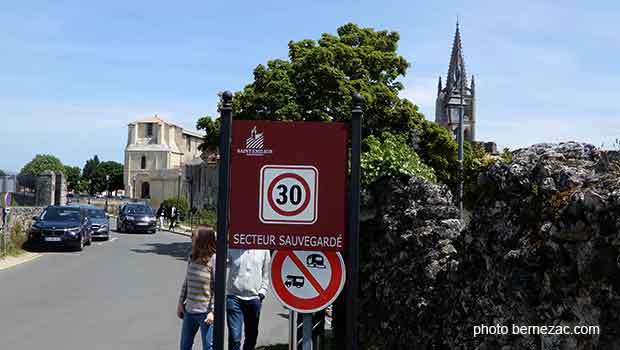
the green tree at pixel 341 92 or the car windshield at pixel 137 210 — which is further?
the car windshield at pixel 137 210

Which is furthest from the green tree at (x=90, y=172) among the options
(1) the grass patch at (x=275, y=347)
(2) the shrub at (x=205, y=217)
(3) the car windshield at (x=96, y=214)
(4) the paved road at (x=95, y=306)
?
(1) the grass patch at (x=275, y=347)

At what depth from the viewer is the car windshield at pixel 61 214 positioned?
78.5 feet

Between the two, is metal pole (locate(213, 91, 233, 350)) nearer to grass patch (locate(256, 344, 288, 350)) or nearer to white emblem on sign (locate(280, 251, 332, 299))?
white emblem on sign (locate(280, 251, 332, 299))

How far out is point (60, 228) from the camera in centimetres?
2295

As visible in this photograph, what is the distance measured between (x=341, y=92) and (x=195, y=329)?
636 inches

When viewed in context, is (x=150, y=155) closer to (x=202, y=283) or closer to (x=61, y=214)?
(x=61, y=214)

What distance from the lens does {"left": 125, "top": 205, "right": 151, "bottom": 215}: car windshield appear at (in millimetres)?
38375

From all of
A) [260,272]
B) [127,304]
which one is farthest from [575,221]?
[127,304]

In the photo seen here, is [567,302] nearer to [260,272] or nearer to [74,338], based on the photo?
[260,272]

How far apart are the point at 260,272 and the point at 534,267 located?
321 cm

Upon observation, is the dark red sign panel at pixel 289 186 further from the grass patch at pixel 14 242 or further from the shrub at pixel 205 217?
the shrub at pixel 205 217

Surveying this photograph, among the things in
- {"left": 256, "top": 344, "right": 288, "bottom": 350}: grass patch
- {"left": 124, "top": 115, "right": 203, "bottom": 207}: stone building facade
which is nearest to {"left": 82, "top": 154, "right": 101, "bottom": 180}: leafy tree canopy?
{"left": 124, "top": 115, "right": 203, "bottom": 207}: stone building facade

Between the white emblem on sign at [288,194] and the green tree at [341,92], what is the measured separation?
16.5 meters

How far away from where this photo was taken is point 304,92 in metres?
22.6
